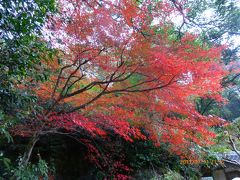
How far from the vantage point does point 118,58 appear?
575 cm

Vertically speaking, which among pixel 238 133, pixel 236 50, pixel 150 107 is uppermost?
pixel 236 50

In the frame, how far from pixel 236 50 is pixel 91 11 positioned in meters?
10.7

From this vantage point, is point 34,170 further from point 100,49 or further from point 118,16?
point 118,16

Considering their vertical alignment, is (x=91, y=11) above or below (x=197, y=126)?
above

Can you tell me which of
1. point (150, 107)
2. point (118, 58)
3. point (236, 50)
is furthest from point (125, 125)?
point (236, 50)

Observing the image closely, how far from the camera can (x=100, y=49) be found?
5473 millimetres

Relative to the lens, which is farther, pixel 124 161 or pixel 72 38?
pixel 124 161

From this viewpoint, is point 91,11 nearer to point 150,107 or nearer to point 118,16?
point 118,16

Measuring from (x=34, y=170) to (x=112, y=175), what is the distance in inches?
137

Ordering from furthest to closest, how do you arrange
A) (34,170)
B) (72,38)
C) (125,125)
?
1. (125,125)
2. (72,38)
3. (34,170)

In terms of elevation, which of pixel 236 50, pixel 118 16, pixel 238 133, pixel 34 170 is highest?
pixel 236 50

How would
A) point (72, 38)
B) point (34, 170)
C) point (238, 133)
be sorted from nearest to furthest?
point (34, 170) → point (72, 38) → point (238, 133)

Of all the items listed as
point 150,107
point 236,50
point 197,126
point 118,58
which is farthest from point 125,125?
point 236,50

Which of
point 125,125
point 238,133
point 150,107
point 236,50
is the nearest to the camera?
point 125,125
